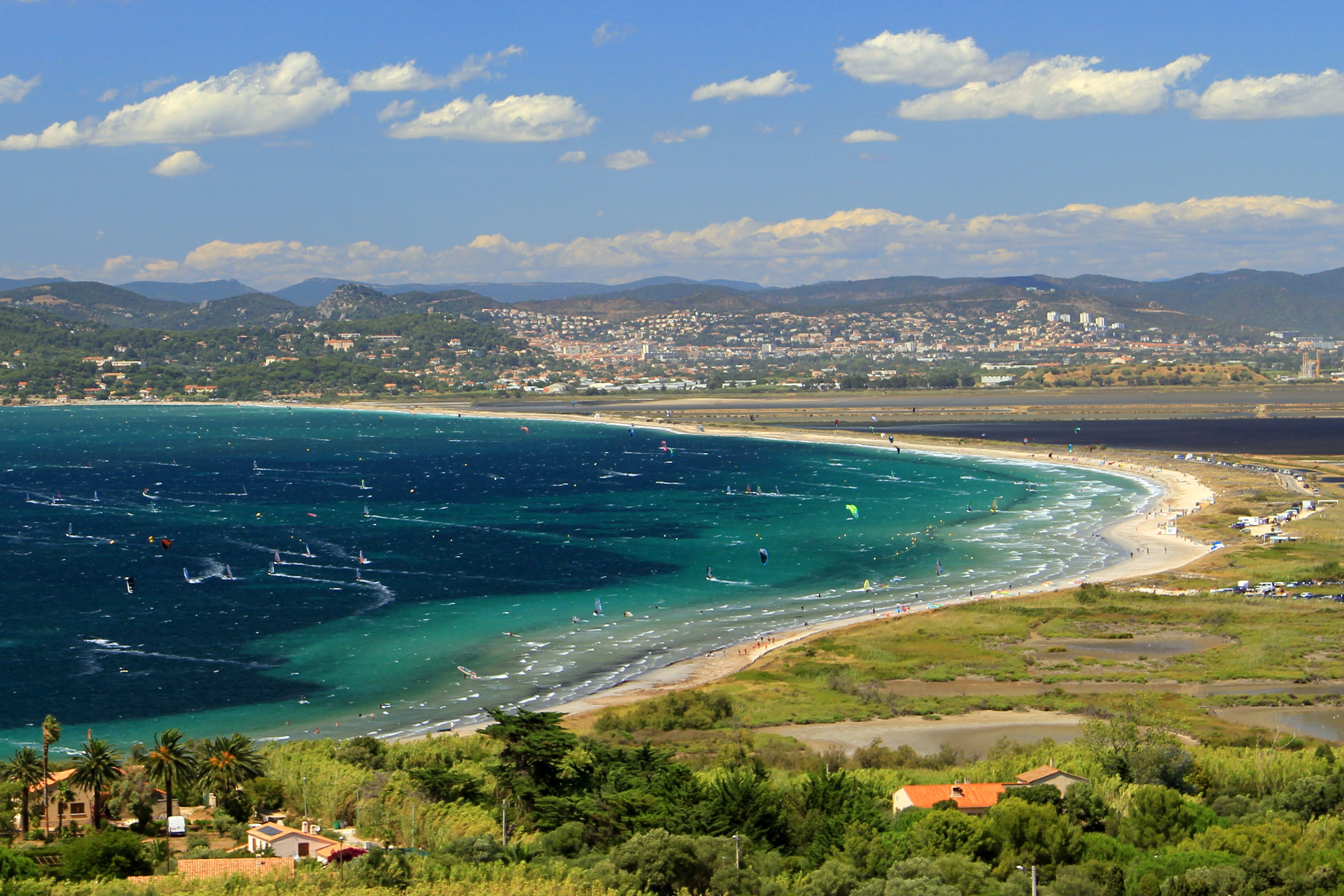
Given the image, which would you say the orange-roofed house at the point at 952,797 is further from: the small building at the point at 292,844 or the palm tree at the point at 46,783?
the palm tree at the point at 46,783

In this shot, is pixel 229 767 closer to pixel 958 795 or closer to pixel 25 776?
pixel 25 776

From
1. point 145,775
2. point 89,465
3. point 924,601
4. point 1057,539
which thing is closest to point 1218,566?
point 1057,539

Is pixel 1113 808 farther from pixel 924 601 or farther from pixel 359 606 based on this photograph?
pixel 359 606

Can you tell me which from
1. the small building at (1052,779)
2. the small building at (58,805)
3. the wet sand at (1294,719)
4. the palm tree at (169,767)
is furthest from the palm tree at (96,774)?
the wet sand at (1294,719)

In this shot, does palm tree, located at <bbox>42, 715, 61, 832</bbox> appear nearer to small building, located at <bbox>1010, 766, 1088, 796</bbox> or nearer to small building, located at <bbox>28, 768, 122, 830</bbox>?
small building, located at <bbox>28, 768, 122, 830</bbox>

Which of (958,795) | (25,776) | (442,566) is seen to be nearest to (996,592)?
(442,566)

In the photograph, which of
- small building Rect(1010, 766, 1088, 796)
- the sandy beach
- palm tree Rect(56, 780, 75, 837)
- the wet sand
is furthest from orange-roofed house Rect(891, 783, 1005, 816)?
palm tree Rect(56, 780, 75, 837)
